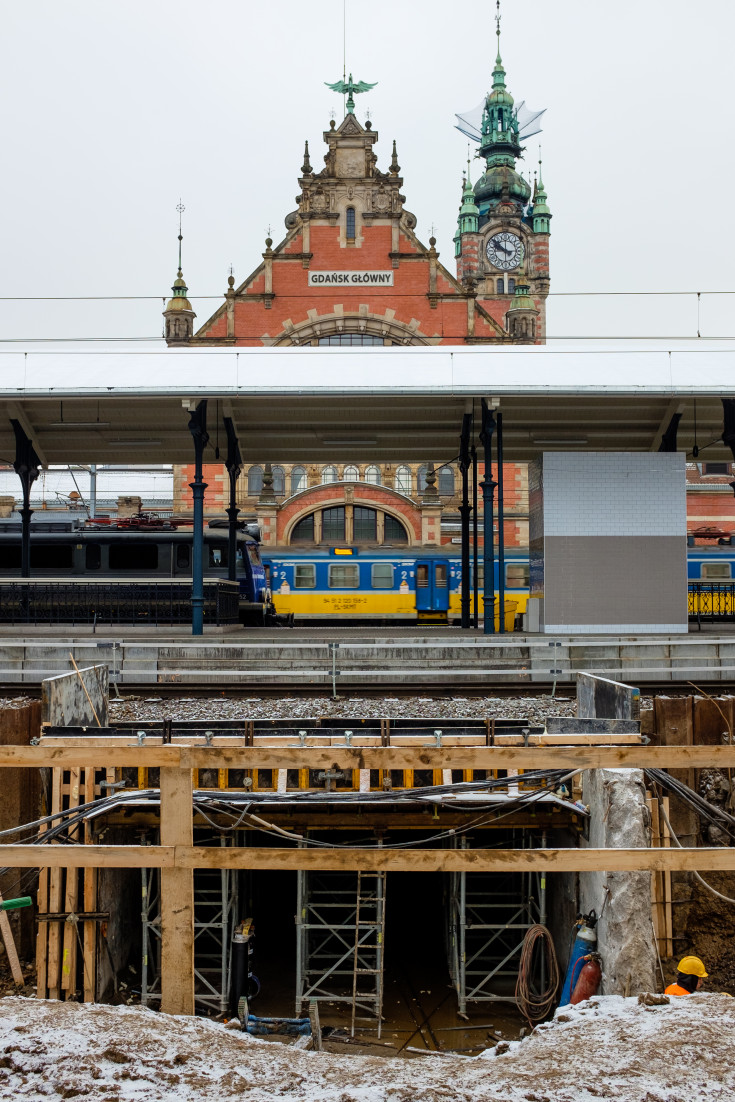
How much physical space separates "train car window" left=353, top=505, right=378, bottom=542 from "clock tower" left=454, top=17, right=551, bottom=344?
23.8 m

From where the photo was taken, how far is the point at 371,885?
1112 cm

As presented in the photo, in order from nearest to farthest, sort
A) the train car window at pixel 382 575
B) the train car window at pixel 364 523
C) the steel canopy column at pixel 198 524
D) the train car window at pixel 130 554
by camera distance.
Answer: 1. the steel canopy column at pixel 198 524
2. the train car window at pixel 130 554
3. the train car window at pixel 382 575
4. the train car window at pixel 364 523

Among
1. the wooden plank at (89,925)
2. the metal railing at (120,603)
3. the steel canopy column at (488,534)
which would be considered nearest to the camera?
the wooden plank at (89,925)

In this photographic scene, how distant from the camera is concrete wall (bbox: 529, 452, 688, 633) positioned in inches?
800

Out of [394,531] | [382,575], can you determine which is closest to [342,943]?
Answer: [382,575]

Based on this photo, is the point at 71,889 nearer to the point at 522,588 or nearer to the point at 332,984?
the point at 332,984

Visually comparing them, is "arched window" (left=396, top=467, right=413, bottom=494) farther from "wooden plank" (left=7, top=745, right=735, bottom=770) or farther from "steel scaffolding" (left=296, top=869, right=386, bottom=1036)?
"wooden plank" (left=7, top=745, right=735, bottom=770)

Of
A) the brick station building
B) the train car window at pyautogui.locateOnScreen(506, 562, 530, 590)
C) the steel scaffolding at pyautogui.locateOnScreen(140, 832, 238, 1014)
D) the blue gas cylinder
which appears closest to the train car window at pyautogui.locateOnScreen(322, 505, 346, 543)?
the brick station building

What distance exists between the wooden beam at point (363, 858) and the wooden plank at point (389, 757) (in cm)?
60

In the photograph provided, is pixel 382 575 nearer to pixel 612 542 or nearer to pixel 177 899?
pixel 612 542

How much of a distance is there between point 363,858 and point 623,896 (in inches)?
134

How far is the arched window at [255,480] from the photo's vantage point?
46.3m

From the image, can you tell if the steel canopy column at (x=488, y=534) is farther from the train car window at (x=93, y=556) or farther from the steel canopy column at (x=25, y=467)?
the train car window at (x=93, y=556)

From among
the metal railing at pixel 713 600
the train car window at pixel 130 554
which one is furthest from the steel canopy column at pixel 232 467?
the metal railing at pixel 713 600
